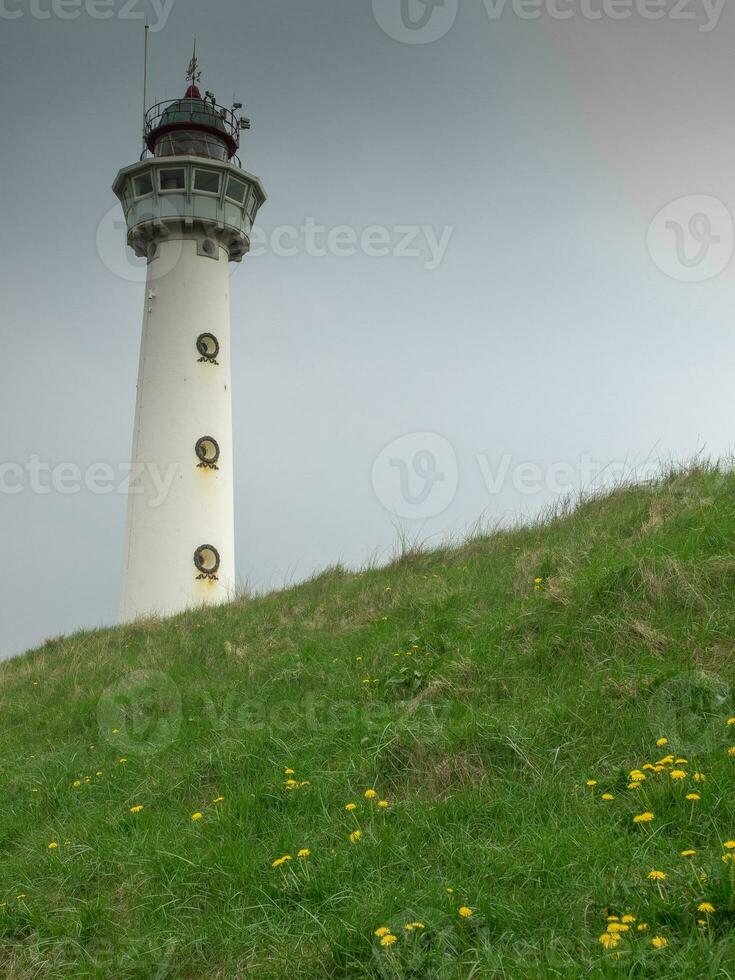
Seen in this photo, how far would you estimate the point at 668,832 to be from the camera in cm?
431

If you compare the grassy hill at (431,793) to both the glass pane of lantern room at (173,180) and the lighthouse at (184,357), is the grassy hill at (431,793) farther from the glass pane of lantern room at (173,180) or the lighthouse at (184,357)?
Answer: the glass pane of lantern room at (173,180)

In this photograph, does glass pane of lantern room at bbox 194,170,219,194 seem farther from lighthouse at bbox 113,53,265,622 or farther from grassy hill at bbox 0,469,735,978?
grassy hill at bbox 0,469,735,978

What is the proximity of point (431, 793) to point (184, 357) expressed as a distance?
20346mm

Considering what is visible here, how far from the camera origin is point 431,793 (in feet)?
17.9

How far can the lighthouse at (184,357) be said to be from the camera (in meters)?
22.9

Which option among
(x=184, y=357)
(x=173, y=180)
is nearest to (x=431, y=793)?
(x=184, y=357)

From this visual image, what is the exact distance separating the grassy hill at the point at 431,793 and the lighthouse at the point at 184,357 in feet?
42.3

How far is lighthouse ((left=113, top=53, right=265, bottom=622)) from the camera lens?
2292cm

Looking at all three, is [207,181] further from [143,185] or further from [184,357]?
[184,357]

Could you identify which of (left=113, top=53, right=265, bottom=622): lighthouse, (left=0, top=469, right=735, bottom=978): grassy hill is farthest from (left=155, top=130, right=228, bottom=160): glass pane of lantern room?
(left=0, top=469, right=735, bottom=978): grassy hill

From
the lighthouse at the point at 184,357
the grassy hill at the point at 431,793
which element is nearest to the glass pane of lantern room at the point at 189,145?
the lighthouse at the point at 184,357

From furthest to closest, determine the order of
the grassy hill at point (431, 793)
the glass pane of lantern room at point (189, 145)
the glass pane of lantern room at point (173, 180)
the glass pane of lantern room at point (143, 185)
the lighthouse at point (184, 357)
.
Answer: the glass pane of lantern room at point (189, 145)
the glass pane of lantern room at point (143, 185)
the glass pane of lantern room at point (173, 180)
the lighthouse at point (184, 357)
the grassy hill at point (431, 793)

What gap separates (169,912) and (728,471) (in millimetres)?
8562

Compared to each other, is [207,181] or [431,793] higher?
[207,181]
